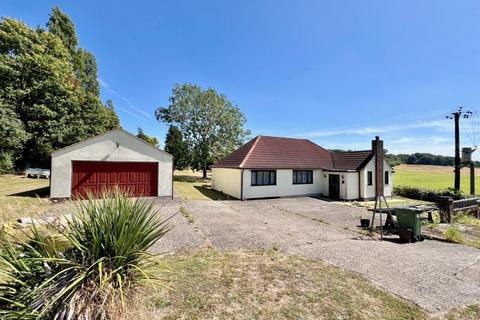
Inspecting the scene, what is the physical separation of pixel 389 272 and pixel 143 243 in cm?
584

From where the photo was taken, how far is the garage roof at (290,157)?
19.4m

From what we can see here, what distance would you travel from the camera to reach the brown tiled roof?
1964 cm

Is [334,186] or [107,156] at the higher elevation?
[107,156]

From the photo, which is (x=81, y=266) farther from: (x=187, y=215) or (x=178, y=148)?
(x=178, y=148)

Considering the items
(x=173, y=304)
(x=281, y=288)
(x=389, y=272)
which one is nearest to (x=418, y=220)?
(x=389, y=272)

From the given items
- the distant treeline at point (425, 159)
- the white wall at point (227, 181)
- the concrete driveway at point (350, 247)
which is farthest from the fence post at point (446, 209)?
the distant treeline at point (425, 159)

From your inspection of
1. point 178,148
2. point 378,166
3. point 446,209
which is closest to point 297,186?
point 378,166

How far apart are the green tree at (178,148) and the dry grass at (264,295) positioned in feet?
95.5

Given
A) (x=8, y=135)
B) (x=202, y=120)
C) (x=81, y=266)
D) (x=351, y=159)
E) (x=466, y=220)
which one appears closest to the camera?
(x=81, y=266)

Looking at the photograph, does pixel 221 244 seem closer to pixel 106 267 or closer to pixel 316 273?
pixel 316 273

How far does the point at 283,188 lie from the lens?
19750mm

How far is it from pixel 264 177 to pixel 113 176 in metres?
11.0

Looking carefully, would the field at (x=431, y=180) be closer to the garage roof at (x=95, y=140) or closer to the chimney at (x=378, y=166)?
the chimney at (x=378, y=166)

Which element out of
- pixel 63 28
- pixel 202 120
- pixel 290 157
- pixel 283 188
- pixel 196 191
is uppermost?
pixel 63 28
